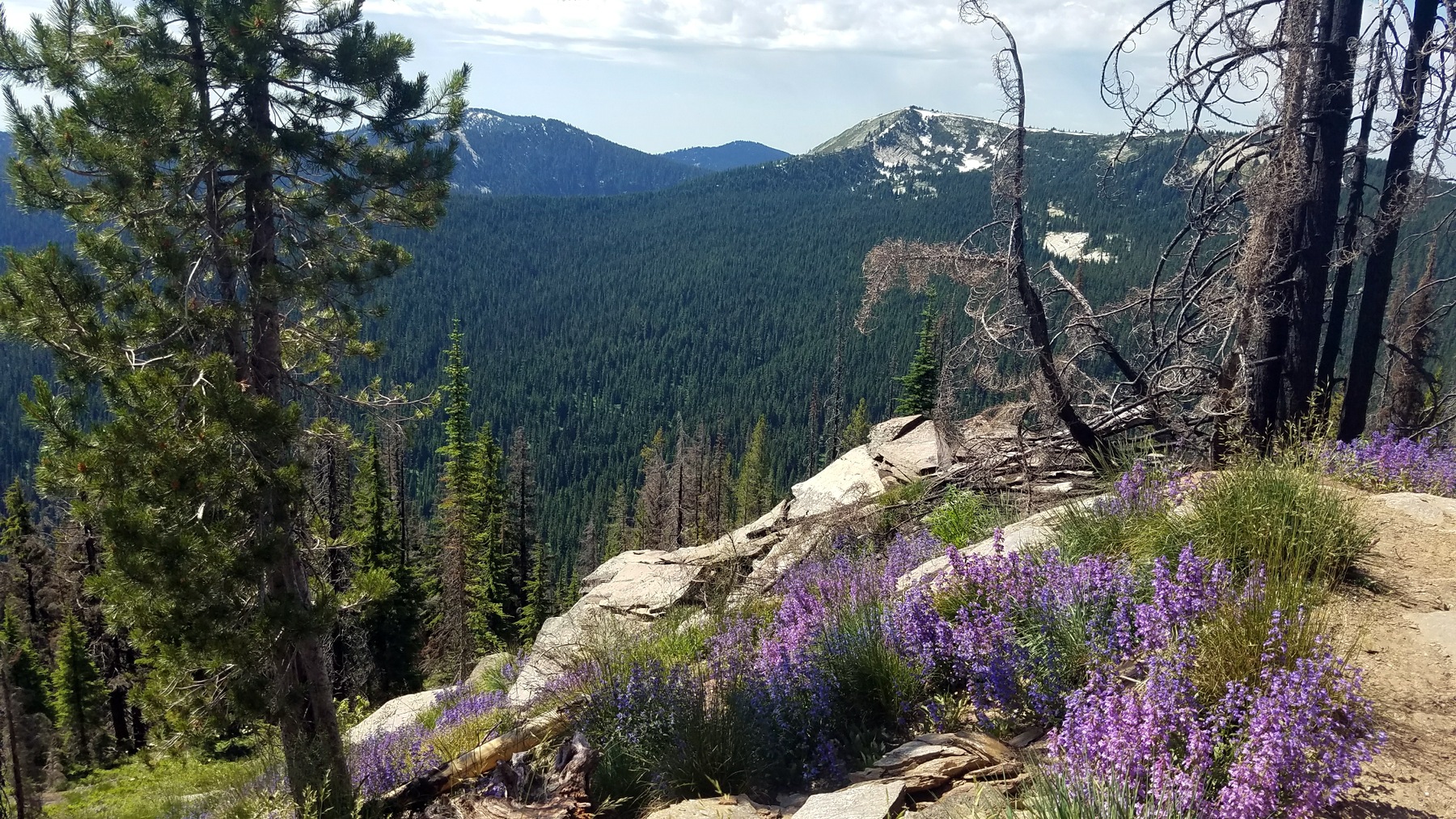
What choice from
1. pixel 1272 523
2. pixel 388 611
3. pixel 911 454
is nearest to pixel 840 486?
pixel 911 454

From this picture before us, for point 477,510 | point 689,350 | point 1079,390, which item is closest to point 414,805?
point 1079,390

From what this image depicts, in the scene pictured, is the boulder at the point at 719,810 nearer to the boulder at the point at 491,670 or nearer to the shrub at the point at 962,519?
the shrub at the point at 962,519

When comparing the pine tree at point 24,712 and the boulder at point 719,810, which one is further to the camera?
the pine tree at point 24,712

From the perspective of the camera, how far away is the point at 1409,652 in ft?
11.6

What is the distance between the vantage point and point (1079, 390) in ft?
25.2

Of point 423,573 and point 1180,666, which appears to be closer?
point 1180,666

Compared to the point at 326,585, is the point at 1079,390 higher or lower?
higher

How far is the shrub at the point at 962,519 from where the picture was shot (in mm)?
6843

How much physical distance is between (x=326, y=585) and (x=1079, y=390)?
293 inches

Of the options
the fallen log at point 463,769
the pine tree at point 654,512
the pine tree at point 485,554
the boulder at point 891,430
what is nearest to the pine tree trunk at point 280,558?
the fallen log at point 463,769

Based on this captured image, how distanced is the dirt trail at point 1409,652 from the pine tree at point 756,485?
48.0 metres

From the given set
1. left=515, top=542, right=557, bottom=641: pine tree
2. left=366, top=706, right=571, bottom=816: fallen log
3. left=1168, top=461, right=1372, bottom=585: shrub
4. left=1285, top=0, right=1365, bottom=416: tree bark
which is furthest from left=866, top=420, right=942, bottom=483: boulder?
left=515, top=542, right=557, bottom=641: pine tree

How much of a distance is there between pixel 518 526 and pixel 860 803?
114 ft

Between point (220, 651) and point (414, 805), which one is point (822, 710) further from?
point (220, 651)
